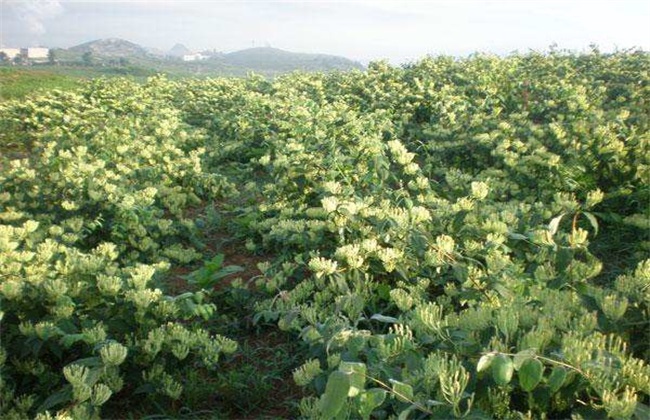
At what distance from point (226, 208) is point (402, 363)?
389 cm

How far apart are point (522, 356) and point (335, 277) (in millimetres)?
1685

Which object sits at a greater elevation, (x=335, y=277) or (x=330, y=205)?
(x=330, y=205)

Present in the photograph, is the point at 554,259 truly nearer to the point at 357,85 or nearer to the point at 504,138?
the point at 504,138

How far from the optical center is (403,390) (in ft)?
5.02

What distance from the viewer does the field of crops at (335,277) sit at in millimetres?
1677

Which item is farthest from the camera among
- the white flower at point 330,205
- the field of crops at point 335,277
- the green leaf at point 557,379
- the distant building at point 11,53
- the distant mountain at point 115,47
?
the distant mountain at point 115,47

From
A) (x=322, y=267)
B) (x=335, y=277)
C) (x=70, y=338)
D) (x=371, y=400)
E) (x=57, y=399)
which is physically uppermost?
(x=371, y=400)

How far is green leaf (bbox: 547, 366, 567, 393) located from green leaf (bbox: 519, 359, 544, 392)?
0.03 meters

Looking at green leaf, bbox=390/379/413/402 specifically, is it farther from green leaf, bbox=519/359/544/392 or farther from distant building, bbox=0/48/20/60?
distant building, bbox=0/48/20/60

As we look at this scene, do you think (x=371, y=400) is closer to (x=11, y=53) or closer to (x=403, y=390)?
(x=403, y=390)

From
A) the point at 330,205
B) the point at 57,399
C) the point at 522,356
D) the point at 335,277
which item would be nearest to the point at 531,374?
the point at 522,356

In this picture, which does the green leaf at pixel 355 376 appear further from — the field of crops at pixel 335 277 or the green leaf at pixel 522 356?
the green leaf at pixel 522 356

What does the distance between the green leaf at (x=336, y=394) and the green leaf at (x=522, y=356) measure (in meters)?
0.46

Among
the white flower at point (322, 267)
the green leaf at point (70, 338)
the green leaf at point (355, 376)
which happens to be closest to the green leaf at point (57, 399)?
the green leaf at point (70, 338)
